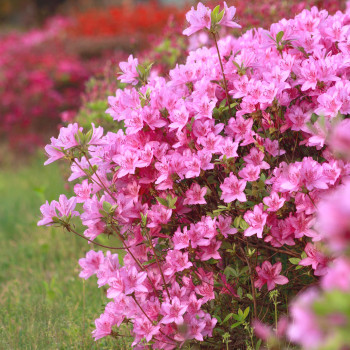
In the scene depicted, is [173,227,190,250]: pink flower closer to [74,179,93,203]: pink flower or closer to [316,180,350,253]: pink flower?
[74,179,93,203]: pink flower

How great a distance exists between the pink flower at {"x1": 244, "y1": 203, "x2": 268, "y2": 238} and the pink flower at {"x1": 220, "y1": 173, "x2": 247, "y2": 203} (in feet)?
0.22

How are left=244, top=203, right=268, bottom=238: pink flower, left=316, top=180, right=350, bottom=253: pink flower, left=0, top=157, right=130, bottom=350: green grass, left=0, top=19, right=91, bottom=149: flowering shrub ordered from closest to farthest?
1. left=316, top=180, right=350, bottom=253: pink flower
2. left=244, top=203, right=268, bottom=238: pink flower
3. left=0, top=157, right=130, bottom=350: green grass
4. left=0, top=19, right=91, bottom=149: flowering shrub

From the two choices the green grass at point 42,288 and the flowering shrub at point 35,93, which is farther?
the flowering shrub at point 35,93

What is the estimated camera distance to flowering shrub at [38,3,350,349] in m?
2.09

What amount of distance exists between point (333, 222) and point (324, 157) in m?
1.39

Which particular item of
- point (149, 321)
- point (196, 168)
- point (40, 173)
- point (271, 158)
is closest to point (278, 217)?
point (271, 158)

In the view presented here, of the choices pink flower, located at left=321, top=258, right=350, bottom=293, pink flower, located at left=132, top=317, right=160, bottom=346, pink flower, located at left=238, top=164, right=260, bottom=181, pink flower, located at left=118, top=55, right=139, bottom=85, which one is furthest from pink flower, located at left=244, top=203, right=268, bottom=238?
pink flower, located at left=321, top=258, right=350, bottom=293

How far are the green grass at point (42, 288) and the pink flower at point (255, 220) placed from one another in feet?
3.11

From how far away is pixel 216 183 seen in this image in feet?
7.52

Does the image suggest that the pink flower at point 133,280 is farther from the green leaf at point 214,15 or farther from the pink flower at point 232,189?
the green leaf at point 214,15

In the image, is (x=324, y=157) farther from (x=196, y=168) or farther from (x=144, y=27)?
(x=144, y=27)

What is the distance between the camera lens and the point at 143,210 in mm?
2234

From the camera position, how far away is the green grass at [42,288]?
2754 mm

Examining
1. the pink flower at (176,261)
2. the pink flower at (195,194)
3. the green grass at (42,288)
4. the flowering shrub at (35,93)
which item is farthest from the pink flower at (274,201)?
the flowering shrub at (35,93)
